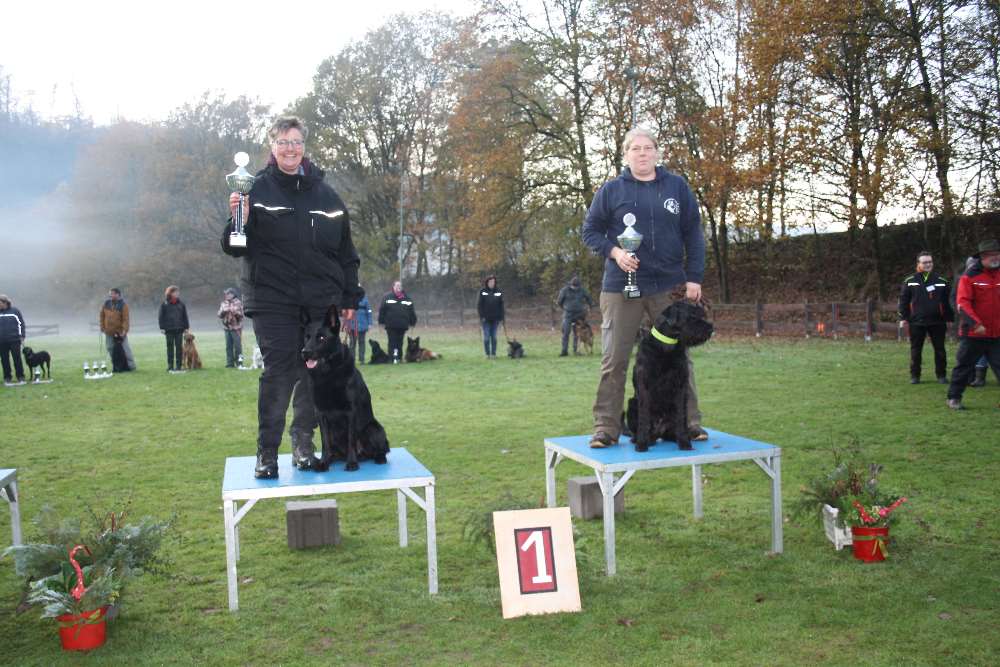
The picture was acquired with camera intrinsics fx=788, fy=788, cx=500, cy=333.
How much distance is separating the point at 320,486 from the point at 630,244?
219cm

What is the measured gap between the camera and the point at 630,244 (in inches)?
Result: 180

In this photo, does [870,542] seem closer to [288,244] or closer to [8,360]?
[288,244]

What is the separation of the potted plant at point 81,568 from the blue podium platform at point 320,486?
37 centimetres

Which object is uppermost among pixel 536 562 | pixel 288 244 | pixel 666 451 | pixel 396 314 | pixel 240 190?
pixel 240 190

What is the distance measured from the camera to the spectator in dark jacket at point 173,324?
16.7 m

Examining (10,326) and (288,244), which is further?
(10,326)

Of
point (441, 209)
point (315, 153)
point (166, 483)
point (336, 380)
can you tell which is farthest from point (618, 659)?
point (315, 153)

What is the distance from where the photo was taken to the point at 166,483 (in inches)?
254

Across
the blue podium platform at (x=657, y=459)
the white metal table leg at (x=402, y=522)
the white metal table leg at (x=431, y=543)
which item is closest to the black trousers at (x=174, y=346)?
the white metal table leg at (x=402, y=522)

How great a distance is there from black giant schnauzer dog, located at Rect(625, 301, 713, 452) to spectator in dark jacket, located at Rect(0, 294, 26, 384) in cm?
1459

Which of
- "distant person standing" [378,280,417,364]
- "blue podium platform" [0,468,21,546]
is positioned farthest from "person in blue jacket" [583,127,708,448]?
"distant person standing" [378,280,417,364]

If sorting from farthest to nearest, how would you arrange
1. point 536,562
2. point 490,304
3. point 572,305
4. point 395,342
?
point 572,305 < point 395,342 < point 490,304 < point 536,562

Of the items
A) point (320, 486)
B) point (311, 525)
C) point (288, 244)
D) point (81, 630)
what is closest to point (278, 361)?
point (288, 244)

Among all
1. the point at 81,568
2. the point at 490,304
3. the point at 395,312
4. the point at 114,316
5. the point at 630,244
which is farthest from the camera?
the point at 490,304
